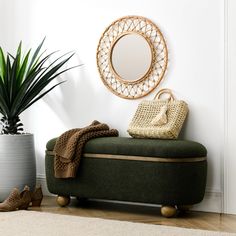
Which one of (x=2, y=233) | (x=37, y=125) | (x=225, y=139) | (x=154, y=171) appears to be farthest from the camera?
(x=37, y=125)

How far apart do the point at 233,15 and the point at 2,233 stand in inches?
83.5

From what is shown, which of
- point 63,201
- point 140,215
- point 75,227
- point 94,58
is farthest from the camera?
point 94,58

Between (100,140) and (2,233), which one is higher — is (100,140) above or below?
above

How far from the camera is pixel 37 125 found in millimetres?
4523

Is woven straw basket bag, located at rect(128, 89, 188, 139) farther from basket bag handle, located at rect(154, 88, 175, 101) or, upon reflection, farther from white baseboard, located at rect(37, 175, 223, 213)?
white baseboard, located at rect(37, 175, 223, 213)

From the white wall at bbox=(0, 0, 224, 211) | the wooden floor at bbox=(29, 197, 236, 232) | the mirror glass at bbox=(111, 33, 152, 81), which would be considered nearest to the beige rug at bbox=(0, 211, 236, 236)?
the wooden floor at bbox=(29, 197, 236, 232)

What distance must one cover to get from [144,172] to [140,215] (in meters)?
0.32

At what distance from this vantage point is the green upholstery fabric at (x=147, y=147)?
3416mm

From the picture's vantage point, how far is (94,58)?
4.27 m

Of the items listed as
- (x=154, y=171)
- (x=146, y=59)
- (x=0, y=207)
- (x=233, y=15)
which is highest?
(x=233, y=15)

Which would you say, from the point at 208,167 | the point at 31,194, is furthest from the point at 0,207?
the point at 208,167

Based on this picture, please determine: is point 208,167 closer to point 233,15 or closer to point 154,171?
point 154,171

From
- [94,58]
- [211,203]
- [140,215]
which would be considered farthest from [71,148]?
[211,203]

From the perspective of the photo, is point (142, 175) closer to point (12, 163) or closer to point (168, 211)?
point (168, 211)
